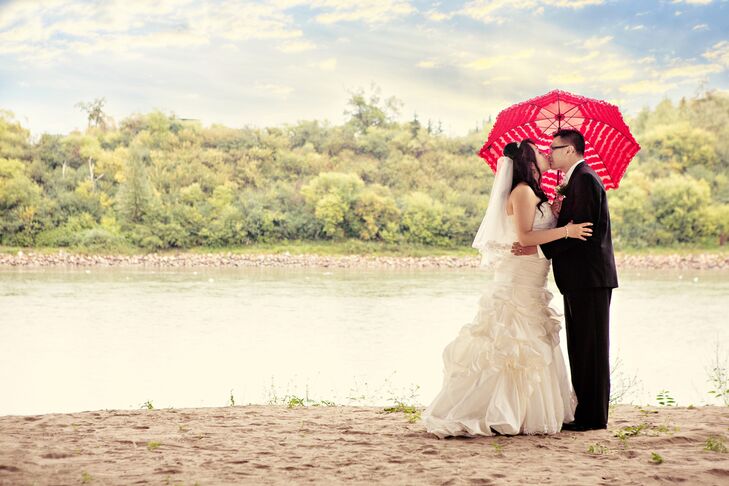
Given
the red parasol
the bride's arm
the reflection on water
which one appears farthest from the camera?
the reflection on water

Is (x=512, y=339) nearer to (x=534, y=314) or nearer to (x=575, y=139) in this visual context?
(x=534, y=314)

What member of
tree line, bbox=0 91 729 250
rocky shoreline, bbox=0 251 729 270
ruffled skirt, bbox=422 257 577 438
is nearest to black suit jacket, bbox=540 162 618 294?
ruffled skirt, bbox=422 257 577 438

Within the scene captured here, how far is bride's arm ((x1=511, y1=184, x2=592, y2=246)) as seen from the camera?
329cm

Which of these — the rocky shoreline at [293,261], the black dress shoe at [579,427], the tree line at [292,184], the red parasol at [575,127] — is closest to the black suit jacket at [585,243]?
the red parasol at [575,127]

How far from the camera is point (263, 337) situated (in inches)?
386

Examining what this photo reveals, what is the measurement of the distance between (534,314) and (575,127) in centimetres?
95

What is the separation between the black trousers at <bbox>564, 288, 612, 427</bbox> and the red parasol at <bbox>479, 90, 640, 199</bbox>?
556 millimetres

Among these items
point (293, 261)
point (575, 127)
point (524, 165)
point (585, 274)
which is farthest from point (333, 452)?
point (293, 261)

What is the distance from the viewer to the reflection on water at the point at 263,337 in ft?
22.9

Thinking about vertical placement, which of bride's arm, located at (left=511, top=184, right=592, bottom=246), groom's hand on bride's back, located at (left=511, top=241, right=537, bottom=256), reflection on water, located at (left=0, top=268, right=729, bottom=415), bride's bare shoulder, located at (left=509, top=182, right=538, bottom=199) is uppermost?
bride's bare shoulder, located at (left=509, top=182, right=538, bottom=199)

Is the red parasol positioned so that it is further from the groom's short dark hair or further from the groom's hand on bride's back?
the groom's hand on bride's back

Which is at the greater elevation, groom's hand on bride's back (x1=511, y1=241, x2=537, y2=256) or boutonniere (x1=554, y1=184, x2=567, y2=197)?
boutonniere (x1=554, y1=184, x2=567, y2=197)

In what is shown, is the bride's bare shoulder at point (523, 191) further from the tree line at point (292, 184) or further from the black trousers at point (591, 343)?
the tree line at point (292, 184)

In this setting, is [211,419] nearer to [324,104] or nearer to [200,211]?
[200,211]
